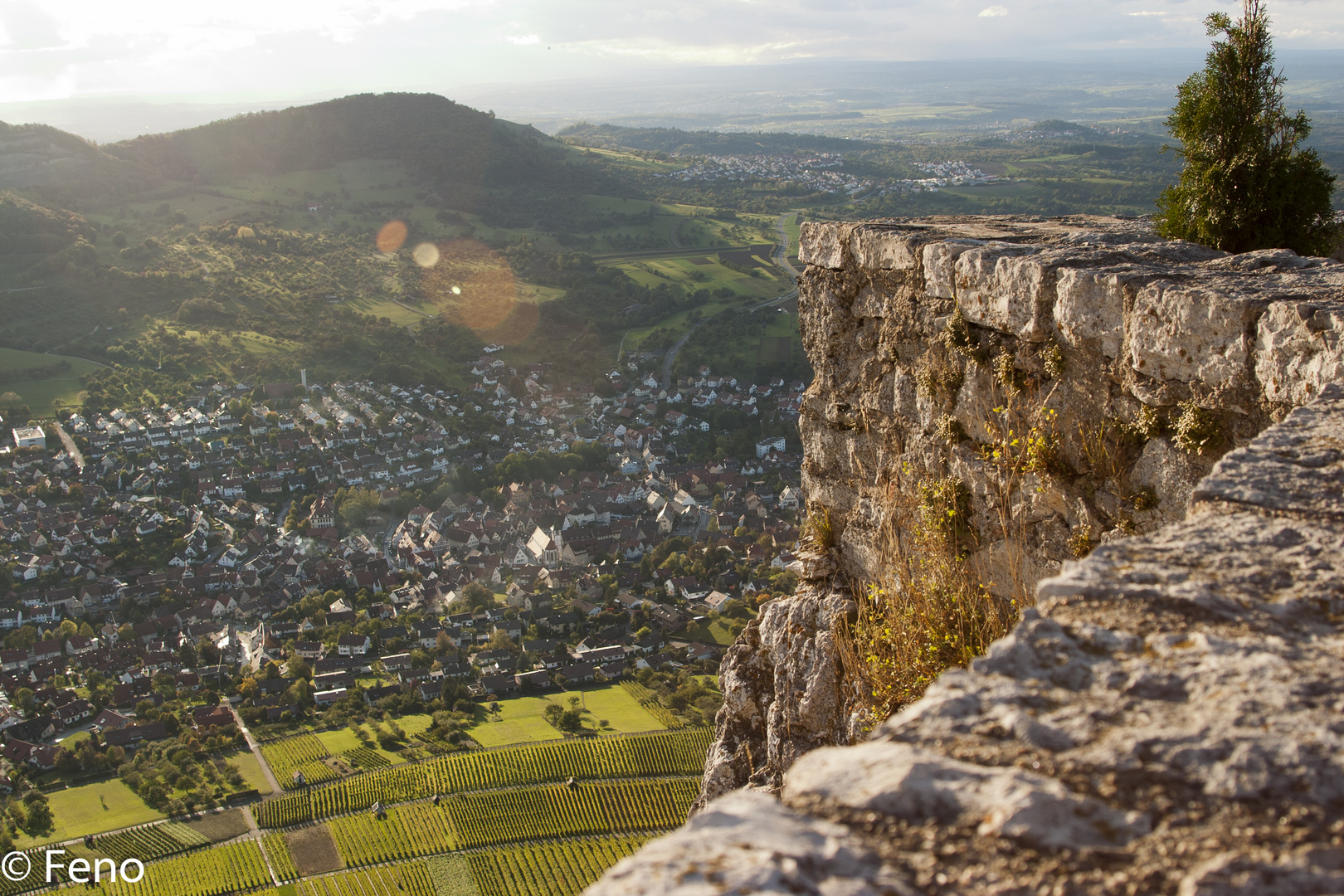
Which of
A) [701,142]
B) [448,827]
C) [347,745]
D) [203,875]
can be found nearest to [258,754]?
[347,745]

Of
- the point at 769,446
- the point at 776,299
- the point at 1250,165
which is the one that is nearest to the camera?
the point at 1250,165

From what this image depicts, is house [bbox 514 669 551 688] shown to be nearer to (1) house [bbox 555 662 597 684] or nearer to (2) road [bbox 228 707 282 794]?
(1) house [bbox 555 662 597 684]

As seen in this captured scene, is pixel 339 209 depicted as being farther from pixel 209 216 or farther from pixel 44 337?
pixel 44 337

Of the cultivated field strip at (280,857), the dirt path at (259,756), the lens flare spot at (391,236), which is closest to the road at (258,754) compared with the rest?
the dirt path at (259,756)

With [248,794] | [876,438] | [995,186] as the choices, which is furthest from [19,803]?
[995,186]

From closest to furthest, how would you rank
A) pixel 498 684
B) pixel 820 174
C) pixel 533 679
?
pixel 498 684, pixel 533 679, pixel 820 174

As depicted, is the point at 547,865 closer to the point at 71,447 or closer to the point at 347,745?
the point at 347,745

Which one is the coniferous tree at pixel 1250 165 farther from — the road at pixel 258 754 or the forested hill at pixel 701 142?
the forested hill at pixel 701 142
